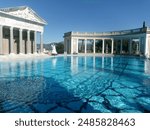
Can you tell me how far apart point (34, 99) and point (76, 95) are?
172 centimetres

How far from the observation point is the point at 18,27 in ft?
108

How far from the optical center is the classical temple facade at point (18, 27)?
99.1 ft

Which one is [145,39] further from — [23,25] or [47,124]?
[47,124]

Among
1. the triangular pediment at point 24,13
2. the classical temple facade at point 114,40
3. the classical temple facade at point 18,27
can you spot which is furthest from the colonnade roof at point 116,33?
the triangular pediment at point 24,13

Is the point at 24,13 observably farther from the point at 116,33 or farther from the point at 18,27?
the point at 116,33

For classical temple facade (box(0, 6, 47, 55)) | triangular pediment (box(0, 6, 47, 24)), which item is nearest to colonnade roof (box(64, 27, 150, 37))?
classical temple facade (box(0, 6, 47, 55))

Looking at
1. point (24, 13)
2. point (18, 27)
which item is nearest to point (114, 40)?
point (24, 13)

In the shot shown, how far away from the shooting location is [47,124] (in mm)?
3736

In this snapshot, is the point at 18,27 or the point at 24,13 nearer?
the point at 18,27

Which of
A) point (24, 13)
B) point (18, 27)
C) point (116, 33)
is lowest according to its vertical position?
point (18, 27)

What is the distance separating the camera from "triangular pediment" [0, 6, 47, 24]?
3141cm

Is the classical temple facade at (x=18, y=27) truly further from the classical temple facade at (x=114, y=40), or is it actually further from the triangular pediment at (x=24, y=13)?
the classical temple facade at (x=114, y=40)

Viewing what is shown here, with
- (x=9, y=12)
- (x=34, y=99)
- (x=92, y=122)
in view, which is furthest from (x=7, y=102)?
(x=9, y=12)

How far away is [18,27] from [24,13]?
322 cm
